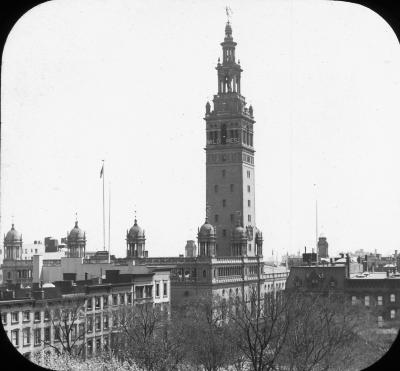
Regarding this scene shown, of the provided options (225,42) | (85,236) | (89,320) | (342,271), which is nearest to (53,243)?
(85,236)

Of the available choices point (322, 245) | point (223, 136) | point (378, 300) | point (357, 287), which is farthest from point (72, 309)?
point (322, 245)

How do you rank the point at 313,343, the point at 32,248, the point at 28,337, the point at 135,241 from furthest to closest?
the point at 32,248
the point at 135,241
the point at 28,337
the point at 313,343

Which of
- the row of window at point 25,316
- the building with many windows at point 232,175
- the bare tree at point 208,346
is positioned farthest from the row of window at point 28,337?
the building with many windows at point 232,175

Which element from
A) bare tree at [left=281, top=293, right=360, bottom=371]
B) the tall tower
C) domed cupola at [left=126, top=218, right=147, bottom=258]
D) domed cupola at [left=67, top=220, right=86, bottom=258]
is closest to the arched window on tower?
the tall tower

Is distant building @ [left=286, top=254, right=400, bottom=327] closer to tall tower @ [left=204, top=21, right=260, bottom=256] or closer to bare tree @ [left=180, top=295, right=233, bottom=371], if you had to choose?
bare tree @ [left=180, top=295, right=233, bottom=371]

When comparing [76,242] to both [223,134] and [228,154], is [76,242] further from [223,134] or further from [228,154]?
[223,134]
